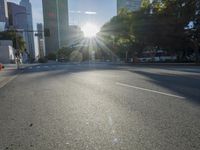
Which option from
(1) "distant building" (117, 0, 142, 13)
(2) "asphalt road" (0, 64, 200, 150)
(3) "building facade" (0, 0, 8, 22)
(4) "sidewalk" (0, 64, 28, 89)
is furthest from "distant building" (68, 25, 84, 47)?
(2) "asphalt road" (0, 64, 200, 150)

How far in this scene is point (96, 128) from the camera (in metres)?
4.18

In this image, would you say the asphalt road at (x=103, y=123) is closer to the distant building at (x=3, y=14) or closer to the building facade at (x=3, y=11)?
the distant building at (x=3, y=14)

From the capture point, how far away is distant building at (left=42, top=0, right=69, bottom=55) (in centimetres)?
11175

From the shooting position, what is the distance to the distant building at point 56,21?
112m

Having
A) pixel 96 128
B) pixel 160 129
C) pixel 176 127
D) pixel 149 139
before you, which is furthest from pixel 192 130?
pixel 96 128

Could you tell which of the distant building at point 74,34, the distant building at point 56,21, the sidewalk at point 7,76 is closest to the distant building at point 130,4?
the distant building at point 56,21

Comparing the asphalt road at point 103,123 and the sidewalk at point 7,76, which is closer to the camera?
the asphalt road at point 103,123

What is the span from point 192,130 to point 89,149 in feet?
6.57

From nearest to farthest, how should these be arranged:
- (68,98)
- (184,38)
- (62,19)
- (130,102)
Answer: (130,102)
(68,98)
(184,38)
(62,19)

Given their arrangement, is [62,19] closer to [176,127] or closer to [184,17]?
[184,17]

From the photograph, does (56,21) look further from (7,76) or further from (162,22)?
(7,76)

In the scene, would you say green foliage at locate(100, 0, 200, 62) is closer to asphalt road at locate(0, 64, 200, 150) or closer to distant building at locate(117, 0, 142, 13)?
asphalt road at locate(0, 64, 200, 150)

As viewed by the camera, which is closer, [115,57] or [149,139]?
[149,139]

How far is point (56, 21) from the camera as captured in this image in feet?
386
